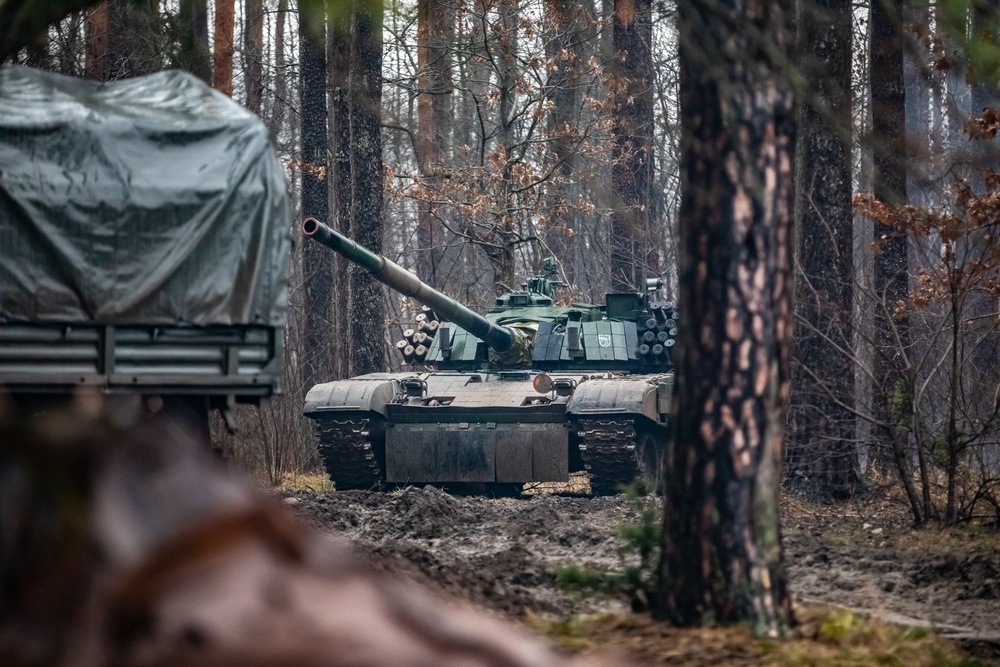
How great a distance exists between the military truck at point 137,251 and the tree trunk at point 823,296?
6.23m

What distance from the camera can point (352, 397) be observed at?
15.7 metres

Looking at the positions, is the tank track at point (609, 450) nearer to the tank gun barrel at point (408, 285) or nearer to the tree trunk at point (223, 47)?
the tank gun barrel at point (408, 285)

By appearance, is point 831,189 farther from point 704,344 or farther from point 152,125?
point 704,344

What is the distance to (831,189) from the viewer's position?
15.4 meters

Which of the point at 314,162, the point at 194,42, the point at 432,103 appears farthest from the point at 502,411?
the point at 432,103

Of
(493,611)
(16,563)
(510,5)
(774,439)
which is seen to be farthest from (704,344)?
(510,5)

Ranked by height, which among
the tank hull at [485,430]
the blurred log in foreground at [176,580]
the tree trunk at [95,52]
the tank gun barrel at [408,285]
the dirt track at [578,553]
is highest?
the tree trunk at [95,52]

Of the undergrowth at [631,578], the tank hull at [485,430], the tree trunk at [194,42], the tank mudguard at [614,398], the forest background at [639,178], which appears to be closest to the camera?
the undergrowth at [631,578]

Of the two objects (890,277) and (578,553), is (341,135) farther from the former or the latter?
(578,553)

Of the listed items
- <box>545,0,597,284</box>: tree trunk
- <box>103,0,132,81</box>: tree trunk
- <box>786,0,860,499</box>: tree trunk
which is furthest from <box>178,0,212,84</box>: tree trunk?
<box>786,0,860,499</box>: tree trunk

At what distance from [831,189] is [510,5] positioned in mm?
9385

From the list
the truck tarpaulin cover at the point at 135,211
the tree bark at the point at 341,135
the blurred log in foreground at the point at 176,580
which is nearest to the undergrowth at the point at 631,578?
the truck tarpaulin cover at the point at 135,211

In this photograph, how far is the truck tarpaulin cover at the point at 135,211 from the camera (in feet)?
29.8

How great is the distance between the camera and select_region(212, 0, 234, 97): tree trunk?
62.4ft
